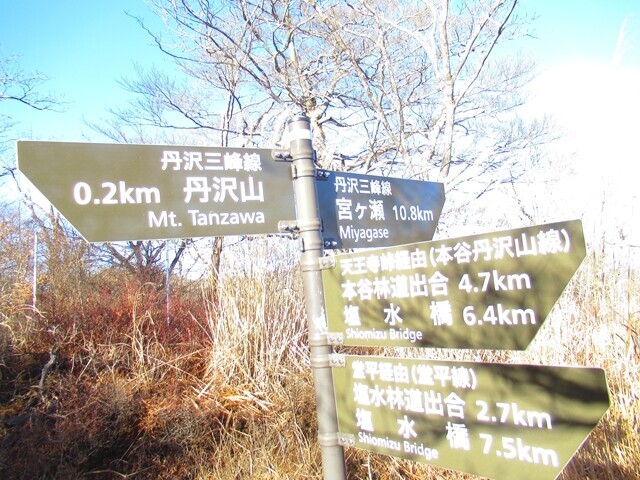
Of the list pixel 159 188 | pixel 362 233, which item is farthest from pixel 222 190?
pixel 362 233

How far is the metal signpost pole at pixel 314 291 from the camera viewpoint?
1.96 meters

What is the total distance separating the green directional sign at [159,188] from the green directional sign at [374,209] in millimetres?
199

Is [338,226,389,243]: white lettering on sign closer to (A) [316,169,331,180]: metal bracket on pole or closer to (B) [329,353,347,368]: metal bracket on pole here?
(A) [316,169,331,180]: metal bracket on pole

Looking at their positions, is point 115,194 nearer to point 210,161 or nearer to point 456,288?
point 210,161

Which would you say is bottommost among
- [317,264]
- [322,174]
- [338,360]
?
[338,360]

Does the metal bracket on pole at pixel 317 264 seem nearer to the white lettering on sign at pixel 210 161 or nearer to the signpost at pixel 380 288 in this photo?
the signpost at pixel 380 288

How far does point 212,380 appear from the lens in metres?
4.45

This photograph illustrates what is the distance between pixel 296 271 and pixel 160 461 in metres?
2.01

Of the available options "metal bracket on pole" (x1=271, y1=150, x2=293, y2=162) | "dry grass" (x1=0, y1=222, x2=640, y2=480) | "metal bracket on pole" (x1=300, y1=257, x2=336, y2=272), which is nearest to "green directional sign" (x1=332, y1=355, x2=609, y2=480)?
"metal bracket on pole" (x1=300, y1=257, x2=336, y2=272)

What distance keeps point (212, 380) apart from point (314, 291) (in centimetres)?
277

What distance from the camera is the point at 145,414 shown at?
13.4ft

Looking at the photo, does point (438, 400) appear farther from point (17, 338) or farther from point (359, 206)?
point (17, 338)

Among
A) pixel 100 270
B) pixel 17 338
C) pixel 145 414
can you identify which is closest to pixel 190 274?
pixel 100 270

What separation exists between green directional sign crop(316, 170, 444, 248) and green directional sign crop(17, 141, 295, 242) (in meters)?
0.20
